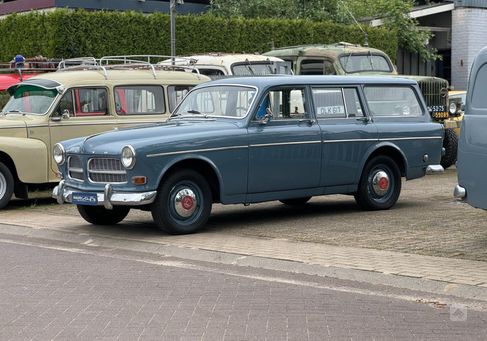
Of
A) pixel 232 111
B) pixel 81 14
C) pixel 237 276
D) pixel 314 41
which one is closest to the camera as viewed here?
pixel 237 276

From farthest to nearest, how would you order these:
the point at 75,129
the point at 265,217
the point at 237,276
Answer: the point at 75,129, the point at 265,217, the point at 237,276

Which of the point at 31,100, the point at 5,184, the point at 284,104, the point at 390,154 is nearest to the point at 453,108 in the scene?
the point at 390,154

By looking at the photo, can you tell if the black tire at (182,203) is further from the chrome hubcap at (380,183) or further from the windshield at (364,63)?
the windshield at (364,63)

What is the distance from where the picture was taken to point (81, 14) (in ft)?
72.8

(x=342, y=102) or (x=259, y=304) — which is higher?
(x=342, y=102)

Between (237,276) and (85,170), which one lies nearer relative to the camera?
(237,276)

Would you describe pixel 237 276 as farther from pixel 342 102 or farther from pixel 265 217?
pixel 342 102

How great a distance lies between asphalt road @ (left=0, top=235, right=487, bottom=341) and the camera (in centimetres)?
604

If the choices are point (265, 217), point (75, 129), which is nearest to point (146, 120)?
point (75, 129)

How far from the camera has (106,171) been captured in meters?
9.98

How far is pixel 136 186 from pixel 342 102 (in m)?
3.52

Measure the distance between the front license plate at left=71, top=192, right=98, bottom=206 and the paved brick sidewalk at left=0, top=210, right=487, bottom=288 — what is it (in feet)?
1.82

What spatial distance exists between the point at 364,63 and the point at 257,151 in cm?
847

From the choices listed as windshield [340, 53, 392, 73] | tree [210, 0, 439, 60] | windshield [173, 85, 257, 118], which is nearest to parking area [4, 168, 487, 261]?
windshield [173, 85, 257, 118]
